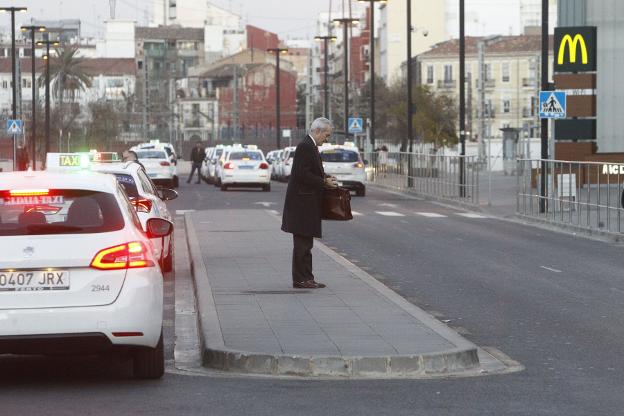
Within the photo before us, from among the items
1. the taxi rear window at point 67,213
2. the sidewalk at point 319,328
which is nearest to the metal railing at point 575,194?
the sidewalk at point 319,328

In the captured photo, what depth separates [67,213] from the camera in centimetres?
1125

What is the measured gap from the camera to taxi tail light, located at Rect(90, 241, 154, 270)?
10875 millimetres

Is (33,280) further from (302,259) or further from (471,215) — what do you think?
(471,215)

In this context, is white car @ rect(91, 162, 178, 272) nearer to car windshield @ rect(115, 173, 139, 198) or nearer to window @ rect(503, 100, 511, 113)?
car windshield @ rect(115, 173, 139, 198)

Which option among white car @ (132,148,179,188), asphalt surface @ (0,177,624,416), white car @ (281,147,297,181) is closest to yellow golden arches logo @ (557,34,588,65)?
asphalt surface @ (0,177,624,416)

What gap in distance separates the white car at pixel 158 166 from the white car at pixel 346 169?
7.58 m

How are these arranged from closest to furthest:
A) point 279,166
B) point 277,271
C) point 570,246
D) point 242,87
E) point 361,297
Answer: point 361,297
point 277,271
point 570,246
point 279,166
point 242,87

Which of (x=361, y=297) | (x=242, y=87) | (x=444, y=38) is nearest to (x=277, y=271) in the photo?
(x=361, y=297)

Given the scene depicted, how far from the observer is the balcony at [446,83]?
141875 millimetres

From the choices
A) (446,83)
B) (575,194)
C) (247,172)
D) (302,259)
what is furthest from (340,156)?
(446,83)

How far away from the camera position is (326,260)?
2222cm

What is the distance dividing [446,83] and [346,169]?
8891 cm

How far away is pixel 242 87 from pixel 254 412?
168124 millimetres

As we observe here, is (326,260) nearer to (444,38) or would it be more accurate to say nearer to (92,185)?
(92,185)
